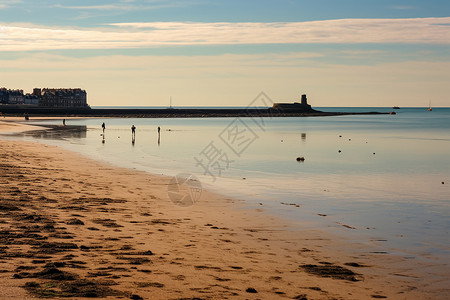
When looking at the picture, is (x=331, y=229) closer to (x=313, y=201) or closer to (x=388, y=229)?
(x=388, y=229)

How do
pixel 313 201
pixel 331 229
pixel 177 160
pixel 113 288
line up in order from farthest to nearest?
pixel 177 160 < pixel 313 201 < pixel 331 229 < pixel 113 288

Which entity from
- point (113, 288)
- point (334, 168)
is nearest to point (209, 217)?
point (113, 288)

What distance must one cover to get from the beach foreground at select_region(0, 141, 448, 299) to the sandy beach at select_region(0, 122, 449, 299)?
0.02 metres

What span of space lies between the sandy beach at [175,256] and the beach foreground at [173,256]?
2cm

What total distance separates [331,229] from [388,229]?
1.96 m

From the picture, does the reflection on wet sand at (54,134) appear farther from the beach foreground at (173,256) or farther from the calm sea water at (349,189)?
the beach foreground at (173,256)

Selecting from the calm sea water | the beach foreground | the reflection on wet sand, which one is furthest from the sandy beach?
the reflection on wet sand

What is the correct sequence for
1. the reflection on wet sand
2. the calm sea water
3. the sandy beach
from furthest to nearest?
1. the reflection on wet sand
2. the calm sea water
3. the sandy beach

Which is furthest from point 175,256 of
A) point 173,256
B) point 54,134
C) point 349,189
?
point 54,134

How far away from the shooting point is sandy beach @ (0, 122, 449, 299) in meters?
9.42

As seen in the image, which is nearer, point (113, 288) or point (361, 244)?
point (113, 288)

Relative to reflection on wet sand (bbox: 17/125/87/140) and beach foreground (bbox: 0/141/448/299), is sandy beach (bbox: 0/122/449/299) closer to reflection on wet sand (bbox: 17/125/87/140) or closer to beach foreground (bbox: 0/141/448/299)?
beach foreground (bbox: 0/141/448/299)

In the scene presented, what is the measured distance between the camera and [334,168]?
37.7m

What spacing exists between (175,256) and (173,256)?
0.05 meters
